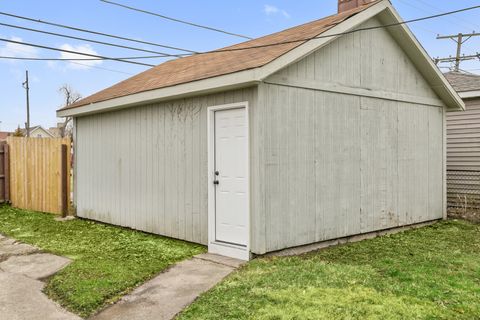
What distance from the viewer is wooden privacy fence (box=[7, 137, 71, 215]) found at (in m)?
9.95

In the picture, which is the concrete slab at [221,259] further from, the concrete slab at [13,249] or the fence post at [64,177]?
the fence post at [64,177]

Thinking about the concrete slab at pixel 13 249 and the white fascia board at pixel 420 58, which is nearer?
the concrete slab at pixel 13 249

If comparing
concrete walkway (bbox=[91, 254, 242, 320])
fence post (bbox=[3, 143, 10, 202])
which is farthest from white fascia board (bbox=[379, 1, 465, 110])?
fence post (bbox=[3, 143, 10, 202])

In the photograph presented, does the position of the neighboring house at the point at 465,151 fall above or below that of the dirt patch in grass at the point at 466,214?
above

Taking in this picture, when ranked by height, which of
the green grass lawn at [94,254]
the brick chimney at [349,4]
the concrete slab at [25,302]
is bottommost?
the concrete slab at [25,302]

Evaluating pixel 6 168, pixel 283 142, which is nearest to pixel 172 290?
pixel 283 142

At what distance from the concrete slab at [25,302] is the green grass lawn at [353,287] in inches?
51.8

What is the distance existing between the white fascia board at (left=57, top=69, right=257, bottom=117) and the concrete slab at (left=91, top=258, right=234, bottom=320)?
7.85ft

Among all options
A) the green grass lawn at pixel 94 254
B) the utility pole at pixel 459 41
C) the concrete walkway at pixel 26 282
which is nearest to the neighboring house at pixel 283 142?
the green grass lawn at pixel 94 254

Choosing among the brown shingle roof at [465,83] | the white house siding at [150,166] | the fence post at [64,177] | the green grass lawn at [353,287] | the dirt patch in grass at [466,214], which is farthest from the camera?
the brown shingle roof at [465,83]

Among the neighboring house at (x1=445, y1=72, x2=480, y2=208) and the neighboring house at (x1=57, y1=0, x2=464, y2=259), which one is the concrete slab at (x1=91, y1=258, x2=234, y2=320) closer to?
the neighboring house at (x1=57, y1=0, x2=464, y2=259)

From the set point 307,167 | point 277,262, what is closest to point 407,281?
point 277,262

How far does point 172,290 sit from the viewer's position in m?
4.82

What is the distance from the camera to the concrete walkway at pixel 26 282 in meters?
4.31
